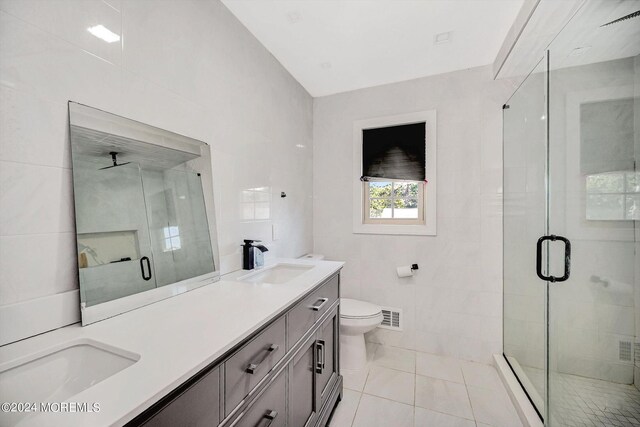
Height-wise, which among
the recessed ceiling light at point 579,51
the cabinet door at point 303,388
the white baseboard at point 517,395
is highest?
the recessed ceiling light at point 579,51

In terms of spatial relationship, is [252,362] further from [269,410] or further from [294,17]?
[294,17]

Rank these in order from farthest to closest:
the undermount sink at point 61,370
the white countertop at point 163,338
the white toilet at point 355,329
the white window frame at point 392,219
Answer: the white window frame at point 392,219 → the white toilet at point 355,329 → the undermount sink at point 61,370 → the white countertop at point 163,338

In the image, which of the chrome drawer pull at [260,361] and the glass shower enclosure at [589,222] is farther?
the glass shower enclosure at [589,222]

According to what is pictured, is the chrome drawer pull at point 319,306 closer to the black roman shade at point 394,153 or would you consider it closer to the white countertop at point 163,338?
the white countertop at point 163,338

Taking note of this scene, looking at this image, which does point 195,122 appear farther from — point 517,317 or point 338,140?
point 517,317

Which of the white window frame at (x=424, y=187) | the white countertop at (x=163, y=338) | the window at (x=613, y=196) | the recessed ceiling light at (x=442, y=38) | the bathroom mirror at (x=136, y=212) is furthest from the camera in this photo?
the white window frame at (x=424, y=187)

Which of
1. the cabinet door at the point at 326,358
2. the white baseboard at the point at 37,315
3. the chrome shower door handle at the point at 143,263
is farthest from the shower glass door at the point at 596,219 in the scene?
the white baseboard at the point at 37,315

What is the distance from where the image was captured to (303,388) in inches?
49.8

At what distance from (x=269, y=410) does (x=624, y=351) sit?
184 cm

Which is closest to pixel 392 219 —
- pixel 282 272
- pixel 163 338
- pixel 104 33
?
pixel 282 272

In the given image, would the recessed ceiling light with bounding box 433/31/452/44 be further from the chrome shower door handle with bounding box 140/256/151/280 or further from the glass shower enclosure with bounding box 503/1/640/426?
the chrome shower door handle with bounding box 140/256/151/280

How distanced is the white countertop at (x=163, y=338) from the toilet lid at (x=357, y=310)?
94 cm

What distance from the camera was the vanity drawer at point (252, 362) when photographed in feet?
2.52

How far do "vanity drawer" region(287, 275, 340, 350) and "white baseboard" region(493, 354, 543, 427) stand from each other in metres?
1.34
